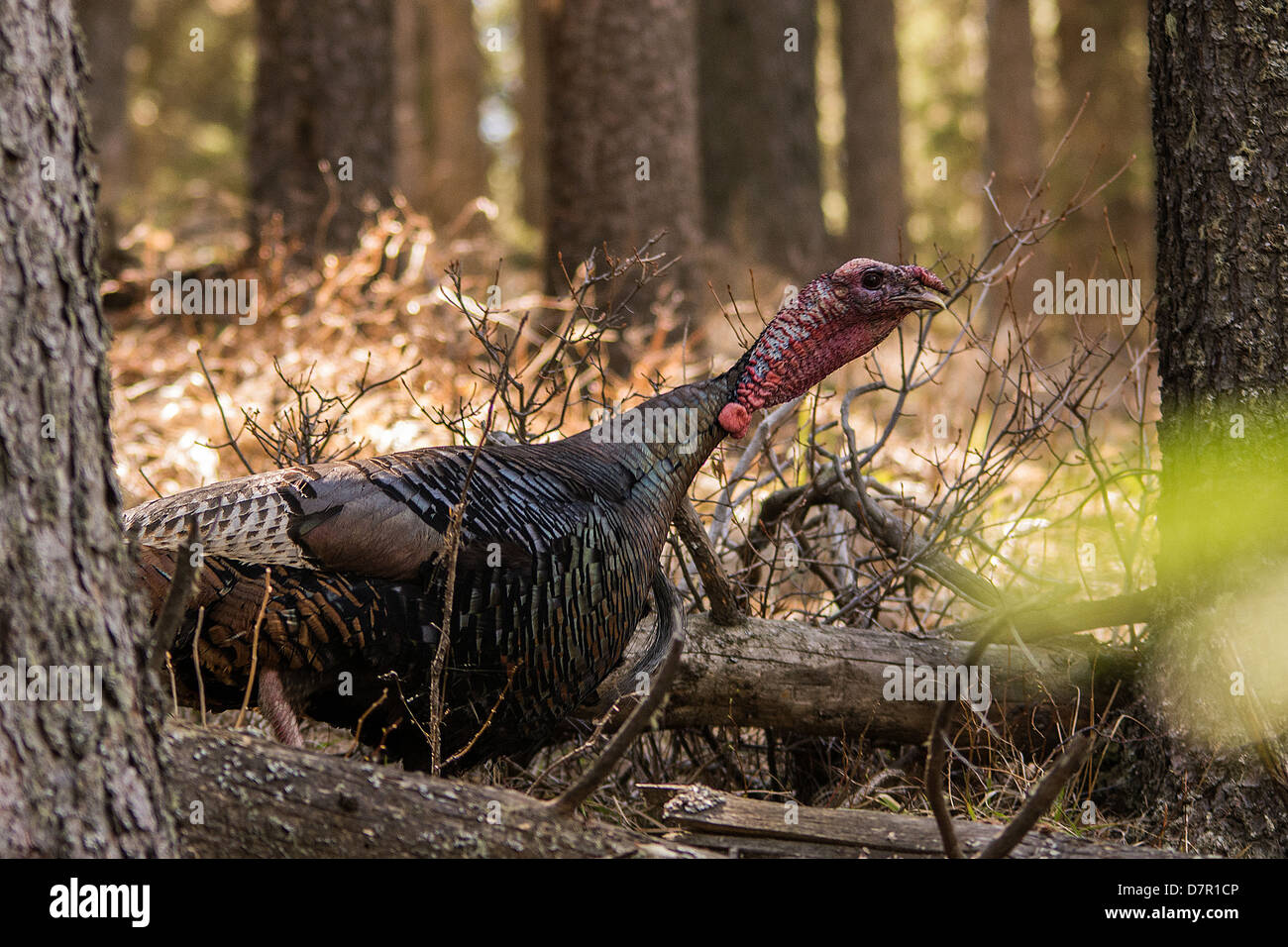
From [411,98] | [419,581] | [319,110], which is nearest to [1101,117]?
[319,110]

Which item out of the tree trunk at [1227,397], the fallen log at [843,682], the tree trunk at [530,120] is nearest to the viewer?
the tree trunk at [1227,397]

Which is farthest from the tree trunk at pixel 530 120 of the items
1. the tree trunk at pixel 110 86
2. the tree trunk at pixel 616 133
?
the tree trunk at pixel 616 133

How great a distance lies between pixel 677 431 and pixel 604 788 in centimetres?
110

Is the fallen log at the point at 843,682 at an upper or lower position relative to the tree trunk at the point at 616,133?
lower

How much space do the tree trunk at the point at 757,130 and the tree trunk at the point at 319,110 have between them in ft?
15.4

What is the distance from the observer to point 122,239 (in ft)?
25.2

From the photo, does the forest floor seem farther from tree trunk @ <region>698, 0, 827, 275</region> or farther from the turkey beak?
tree trunk @ <region>698, 0, 827, 275</region>

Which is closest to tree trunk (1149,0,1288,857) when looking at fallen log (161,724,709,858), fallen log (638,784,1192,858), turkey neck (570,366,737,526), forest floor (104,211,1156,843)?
forest floor (104,211,1156,843)

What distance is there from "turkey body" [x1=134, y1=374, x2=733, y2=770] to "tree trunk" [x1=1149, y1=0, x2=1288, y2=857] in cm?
148

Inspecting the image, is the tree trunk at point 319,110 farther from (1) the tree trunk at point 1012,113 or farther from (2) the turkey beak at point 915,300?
(1) the tree trunk at point 1012,113

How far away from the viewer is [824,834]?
2674mm

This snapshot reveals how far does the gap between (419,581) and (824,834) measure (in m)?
1.12

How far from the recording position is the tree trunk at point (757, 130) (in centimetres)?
1193
